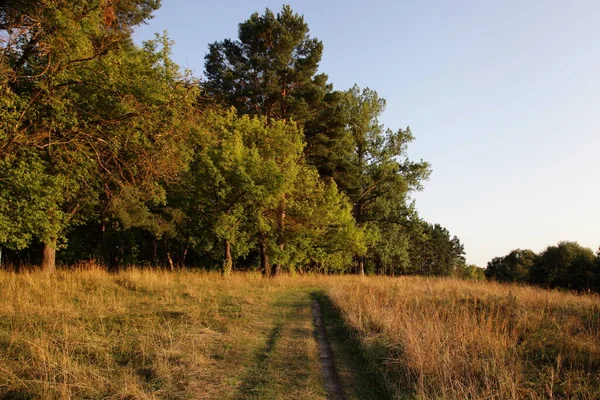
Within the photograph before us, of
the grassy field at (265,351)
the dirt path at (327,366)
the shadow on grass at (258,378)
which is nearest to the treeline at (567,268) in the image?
the grassy field at (265,351)

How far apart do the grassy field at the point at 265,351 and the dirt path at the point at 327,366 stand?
12cm

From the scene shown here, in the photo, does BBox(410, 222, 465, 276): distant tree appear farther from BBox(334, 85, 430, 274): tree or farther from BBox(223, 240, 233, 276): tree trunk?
BBox(223, 240, 233, 276): tree trunk

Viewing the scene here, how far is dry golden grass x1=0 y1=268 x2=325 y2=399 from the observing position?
496cm

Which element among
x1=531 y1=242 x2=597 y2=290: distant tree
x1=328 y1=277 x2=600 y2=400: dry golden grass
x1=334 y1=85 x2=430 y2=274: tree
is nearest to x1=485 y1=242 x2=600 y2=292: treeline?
x1=531 y1=242 x2=597 y2=290: distant tree

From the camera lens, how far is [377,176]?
1459 inches

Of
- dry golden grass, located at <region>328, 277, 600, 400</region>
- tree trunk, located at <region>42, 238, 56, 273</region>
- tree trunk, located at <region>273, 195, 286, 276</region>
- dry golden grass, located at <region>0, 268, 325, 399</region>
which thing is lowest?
dry golden grass, located at <region>0, 268, 325, 399</region>

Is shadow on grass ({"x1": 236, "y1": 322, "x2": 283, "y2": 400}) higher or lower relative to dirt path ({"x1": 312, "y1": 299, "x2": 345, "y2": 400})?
higher

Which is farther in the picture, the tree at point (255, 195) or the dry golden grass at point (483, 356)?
the tree at point (255, 195)

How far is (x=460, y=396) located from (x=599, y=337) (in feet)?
17.1

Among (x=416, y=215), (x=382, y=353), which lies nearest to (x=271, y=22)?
(x=416, y=215)

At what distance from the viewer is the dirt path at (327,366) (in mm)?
5223

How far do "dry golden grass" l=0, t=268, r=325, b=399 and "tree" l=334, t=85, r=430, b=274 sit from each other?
25776mm

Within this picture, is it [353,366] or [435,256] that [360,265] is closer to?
[353,366]

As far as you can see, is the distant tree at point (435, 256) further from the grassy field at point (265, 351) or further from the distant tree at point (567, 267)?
the grassy field at point (265, 351)
